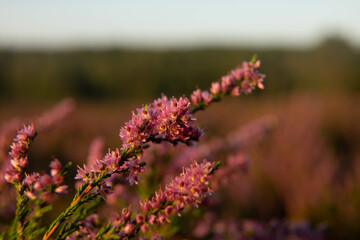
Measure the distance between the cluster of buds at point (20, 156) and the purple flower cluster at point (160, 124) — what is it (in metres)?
0.32

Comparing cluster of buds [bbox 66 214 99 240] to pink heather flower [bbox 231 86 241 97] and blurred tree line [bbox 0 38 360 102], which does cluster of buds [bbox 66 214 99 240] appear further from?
blurred tree line [bbox 0 38 360 102]

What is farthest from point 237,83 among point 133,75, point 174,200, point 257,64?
point 133,75

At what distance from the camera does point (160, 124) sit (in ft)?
3.72

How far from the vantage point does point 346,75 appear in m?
28.2

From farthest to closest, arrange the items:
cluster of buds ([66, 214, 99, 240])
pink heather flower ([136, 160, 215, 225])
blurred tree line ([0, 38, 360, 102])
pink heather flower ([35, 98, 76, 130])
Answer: blurred tree line ([0, 38, 360, 102]) < pink heather flower ([35, 98, 76, 130]) < cluster of buds ([66, 214, 99, 240]) < pink heather flower ([136, 160, 215, 225])

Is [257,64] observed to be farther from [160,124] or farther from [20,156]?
[20,156]

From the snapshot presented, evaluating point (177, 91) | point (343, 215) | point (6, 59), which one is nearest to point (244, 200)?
point (343, 215)

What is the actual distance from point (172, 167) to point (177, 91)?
4523 cm

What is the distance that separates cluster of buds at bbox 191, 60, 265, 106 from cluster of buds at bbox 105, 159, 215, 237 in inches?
14.1

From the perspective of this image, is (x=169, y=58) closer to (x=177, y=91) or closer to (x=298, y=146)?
(x=177, y=91)

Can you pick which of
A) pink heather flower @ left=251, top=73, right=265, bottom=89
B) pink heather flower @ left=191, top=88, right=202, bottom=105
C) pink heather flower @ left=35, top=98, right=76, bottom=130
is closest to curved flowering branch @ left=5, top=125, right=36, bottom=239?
pink heather flower @ left=191, top=88, right=202, bottom=105

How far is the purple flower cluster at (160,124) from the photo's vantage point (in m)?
1.12

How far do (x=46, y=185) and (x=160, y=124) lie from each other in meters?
0.39

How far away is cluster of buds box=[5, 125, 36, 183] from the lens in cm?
114
